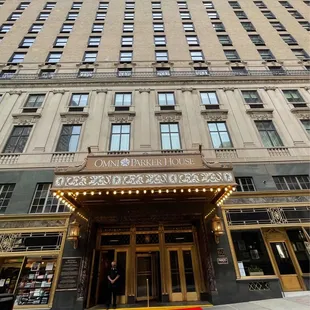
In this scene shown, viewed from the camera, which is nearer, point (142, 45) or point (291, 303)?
point (291, 303)

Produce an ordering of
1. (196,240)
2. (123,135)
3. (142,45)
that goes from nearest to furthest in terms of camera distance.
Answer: (196,240), (123,135), (142,45)

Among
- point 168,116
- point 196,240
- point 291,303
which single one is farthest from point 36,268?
point 168,116

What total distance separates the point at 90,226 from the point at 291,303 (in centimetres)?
856

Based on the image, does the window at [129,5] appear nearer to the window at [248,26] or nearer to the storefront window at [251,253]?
the window at [248,26]

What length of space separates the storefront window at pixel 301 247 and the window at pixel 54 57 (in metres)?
23.3

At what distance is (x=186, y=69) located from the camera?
725 inches

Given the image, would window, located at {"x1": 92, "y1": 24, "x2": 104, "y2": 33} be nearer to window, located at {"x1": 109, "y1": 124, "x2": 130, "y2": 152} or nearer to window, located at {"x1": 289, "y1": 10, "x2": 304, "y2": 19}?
window, located at {"x1": 109, "y1": 124, "x2": 130, "y2": 152}

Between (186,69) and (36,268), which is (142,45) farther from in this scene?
(36,268)

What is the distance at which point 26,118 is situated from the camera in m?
13.6

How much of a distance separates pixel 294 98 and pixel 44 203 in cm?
1934

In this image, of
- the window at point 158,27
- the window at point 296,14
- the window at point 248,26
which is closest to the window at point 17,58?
the window at point 158,27

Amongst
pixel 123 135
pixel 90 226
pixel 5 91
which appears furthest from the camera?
pixel 5 91

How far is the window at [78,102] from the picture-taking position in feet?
47.8

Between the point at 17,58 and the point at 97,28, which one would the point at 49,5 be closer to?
the point at 97,28
